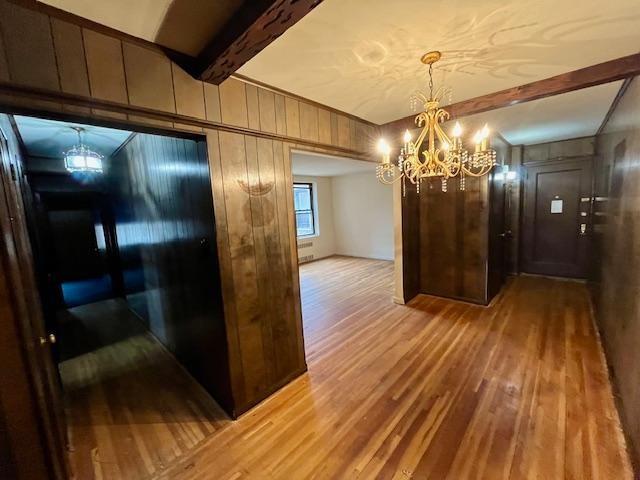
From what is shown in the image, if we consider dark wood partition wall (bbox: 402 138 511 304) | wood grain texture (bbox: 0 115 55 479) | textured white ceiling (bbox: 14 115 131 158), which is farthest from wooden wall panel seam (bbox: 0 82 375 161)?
dark wood partition wall (bbox: 402 138 511 304)

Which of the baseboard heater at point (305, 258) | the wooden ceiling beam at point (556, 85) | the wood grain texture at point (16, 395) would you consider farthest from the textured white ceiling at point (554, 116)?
the baseboard heater at point (305, 258)

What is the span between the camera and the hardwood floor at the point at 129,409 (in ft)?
5.76

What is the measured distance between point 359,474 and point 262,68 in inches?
102

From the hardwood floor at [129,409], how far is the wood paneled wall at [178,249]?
163mm

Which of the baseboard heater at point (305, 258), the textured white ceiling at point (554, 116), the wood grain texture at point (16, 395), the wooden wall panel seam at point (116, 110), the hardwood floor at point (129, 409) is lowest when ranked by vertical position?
the hardwood floor at point (129, 409)

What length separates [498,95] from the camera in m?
2.36

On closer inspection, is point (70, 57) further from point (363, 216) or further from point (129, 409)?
point (363, 216)

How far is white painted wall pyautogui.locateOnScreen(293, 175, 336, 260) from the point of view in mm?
7564

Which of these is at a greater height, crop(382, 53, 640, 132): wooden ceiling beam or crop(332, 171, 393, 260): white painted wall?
crop(382, 53, 640, 132): wooden ceiling beam

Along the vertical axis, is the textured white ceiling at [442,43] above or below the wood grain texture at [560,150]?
above

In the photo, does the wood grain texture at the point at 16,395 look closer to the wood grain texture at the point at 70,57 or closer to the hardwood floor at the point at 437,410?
the wood grain texture at the point at 70,57

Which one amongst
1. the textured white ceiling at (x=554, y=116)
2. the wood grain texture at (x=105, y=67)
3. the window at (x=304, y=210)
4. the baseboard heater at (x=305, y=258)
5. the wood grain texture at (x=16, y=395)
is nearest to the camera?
the wood grain texture at (x=16, y=395)

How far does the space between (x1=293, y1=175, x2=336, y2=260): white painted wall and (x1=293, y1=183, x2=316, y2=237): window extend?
4.7 inches

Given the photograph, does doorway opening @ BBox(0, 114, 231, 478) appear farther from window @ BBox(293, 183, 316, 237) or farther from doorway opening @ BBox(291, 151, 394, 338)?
window @ BBox(293, 183, 316, 237)
